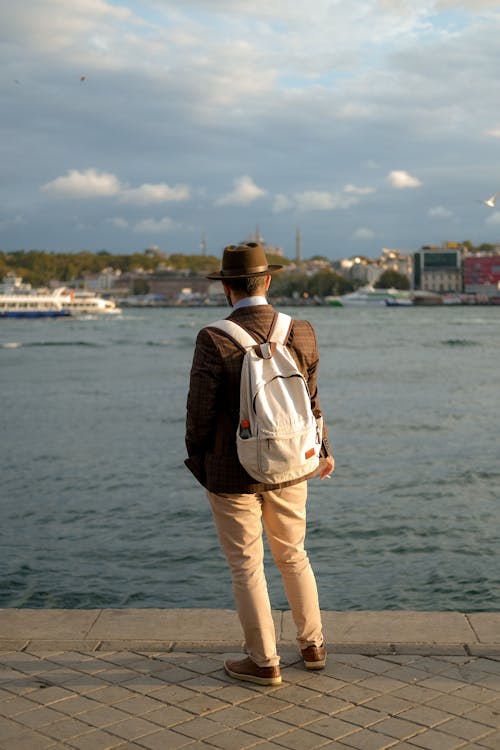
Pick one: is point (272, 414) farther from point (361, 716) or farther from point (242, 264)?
point (361, 716)

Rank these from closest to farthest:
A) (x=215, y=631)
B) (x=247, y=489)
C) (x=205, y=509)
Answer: (x=247, y=489)
(x=215, y=631)
(x=205, y=509)

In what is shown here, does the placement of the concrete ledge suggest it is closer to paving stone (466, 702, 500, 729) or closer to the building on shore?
paving stone (466, 702, 500, 729)

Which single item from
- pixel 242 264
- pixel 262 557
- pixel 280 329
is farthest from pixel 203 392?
pixel 262 557

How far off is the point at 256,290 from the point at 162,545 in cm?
504

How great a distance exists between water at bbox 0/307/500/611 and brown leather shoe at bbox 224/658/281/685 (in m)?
3.21

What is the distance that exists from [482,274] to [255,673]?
185600mm

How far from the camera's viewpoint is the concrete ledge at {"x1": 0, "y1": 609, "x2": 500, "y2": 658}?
12.4 ft

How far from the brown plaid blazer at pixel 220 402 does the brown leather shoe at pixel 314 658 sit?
57 cm

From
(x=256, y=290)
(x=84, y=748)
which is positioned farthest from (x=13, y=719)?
(x=256, y=290)

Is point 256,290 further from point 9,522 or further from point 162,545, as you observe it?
point 9,522

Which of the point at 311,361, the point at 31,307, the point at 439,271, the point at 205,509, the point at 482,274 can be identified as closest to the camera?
the point at 311,361

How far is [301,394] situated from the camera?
345 centimetres

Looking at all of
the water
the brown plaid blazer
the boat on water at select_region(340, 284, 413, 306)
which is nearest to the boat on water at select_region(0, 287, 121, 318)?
the boat on water at select_region(340, 284, 413, 306)

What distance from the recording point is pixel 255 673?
11.4ft
